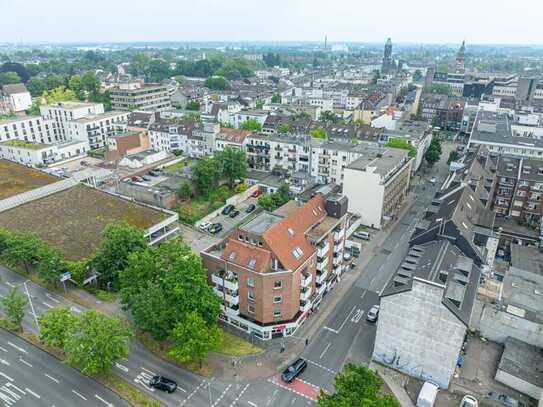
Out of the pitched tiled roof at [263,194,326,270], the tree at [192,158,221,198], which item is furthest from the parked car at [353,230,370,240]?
the tree at [192,158,221,198]

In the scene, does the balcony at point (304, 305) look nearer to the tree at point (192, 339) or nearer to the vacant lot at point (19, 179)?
the tree at point (192, 339)

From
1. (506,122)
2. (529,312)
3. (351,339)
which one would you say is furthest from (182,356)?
(506,122)

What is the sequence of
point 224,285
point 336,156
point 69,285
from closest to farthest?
point 224,285
point 69,285
point 336,156

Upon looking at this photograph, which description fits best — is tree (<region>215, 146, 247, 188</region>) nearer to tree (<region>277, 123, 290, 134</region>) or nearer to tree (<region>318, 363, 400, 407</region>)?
tree (<region>277, 123, 290, 134</region>)

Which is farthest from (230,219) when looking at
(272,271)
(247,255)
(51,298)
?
(272,271)

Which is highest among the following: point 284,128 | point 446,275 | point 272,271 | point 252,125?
point 446,275

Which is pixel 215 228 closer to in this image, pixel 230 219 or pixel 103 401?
pixel 230 219

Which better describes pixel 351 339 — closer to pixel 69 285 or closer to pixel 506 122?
pixel 69 285
